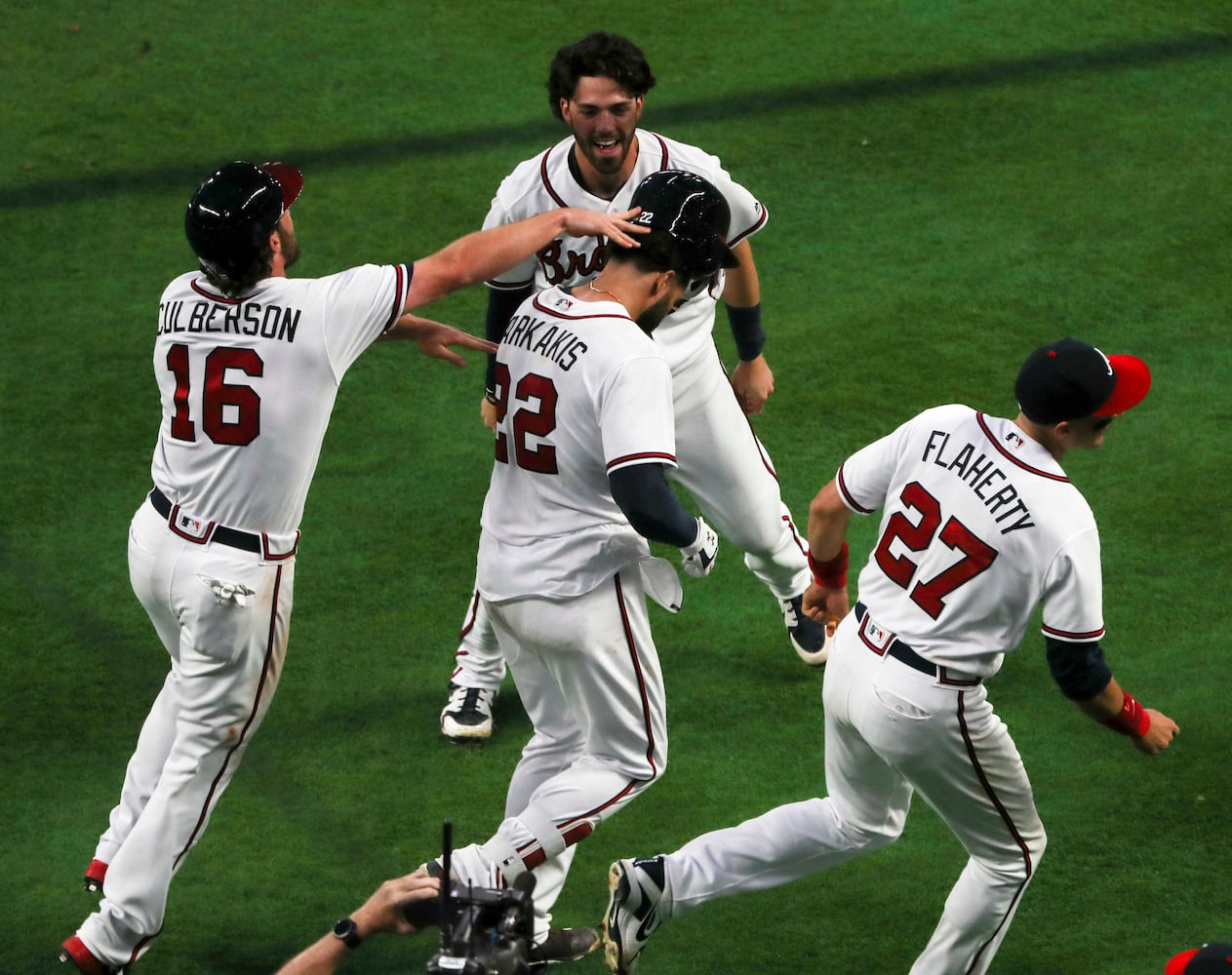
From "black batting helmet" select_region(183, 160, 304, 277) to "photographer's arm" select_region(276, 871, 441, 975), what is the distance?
5.62 ft

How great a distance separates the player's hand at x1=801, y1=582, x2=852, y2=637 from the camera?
14.8 feet

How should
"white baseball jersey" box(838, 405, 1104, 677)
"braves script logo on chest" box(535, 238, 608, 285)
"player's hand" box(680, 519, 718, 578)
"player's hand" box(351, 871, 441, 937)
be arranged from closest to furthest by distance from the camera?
"player's hand" box(351, 871, 441, 937), "white baseball jersey" box(838, 405, 1104, 677), "player's hand" box(680, 519, 718, 578), "braves script logo on chest" box(535, 238, 608, 285)

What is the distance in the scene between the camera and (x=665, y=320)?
5.18 metres

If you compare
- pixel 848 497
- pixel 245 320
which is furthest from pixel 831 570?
pixel 245 320

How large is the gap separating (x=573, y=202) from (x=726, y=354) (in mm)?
2260

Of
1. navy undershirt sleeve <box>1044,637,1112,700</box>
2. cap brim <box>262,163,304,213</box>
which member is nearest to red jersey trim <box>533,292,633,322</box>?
cap brim <box>262,163,304,213</box>

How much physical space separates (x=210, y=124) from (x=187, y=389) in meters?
4.76

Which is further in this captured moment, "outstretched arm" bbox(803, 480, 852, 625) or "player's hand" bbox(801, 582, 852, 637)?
"player's hand" bbox(801, 582, 852, 637)

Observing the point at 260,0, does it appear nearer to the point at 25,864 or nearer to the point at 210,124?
the point at 210,124

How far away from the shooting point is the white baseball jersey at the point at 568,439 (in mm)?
4039

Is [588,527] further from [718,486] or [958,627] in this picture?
[718,486]

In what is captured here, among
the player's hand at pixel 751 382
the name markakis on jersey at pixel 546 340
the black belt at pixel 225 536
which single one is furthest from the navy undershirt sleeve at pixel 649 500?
the player's hand at pixel 751 382

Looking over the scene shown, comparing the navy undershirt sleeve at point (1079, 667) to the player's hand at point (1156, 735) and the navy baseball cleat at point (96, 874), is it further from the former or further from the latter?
the navy baseball cleat at point (96, 874)

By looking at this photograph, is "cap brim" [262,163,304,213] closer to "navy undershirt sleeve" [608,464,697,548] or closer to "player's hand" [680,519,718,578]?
"navy undershirt sleeve" [608,464,697,548]
